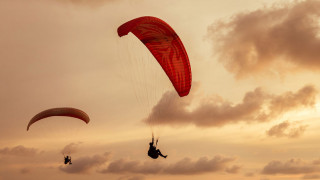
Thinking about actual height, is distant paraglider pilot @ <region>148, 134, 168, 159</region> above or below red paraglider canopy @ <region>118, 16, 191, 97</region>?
below

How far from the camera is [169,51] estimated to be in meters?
33.2

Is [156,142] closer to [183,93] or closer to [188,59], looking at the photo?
[183,93]

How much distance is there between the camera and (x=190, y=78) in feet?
111

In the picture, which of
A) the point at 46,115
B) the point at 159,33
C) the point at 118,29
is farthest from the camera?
the point at 46,115

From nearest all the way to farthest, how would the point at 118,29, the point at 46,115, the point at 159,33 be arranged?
1. the point at 118,29
2. the point at 159,33
3. the point at 46,115

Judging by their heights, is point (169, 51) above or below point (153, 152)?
above

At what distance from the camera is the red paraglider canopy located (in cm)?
3253

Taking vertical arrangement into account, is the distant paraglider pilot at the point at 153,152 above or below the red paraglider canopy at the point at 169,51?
below

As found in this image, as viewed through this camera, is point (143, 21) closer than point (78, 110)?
Yes

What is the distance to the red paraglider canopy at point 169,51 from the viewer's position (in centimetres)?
3253

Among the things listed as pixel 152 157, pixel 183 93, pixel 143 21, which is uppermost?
pixel 143 21

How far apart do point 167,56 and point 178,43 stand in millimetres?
1270

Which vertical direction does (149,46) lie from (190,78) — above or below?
above

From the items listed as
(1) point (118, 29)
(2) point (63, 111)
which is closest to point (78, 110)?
(2) point (63, 111)
